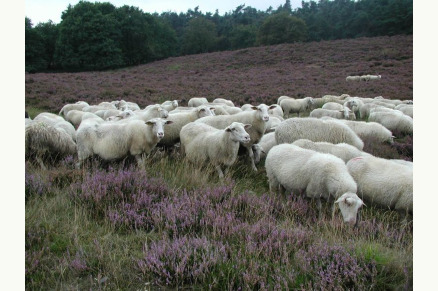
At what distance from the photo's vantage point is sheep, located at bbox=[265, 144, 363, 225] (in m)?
3.97

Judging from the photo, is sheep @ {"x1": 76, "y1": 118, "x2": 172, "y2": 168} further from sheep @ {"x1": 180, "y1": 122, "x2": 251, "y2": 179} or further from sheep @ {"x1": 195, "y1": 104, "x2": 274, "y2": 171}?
sheep @ {"x1": 195, "y1": 104, "x2": 274, "y2": 171}

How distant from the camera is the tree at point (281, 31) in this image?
5531cm

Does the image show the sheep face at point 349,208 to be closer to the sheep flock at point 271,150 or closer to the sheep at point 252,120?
the sheep flock at point 271,150

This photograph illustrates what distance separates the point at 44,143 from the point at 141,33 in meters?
52.3

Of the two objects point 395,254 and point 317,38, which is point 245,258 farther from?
point 317,38

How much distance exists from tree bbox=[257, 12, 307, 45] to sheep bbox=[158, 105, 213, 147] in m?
50.6

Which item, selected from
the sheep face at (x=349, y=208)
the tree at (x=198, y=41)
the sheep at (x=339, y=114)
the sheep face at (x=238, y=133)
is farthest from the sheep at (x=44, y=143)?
the tree at (x=198, y=41)

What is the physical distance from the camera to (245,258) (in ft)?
9.18

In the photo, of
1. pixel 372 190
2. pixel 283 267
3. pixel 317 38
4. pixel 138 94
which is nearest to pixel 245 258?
pixel 283 267

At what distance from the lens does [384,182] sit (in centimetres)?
464

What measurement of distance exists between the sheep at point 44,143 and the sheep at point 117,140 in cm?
40

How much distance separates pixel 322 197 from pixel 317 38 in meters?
71.2

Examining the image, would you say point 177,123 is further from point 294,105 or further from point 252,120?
point 294,105

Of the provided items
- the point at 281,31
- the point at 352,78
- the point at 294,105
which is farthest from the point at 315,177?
the point at 281,31
